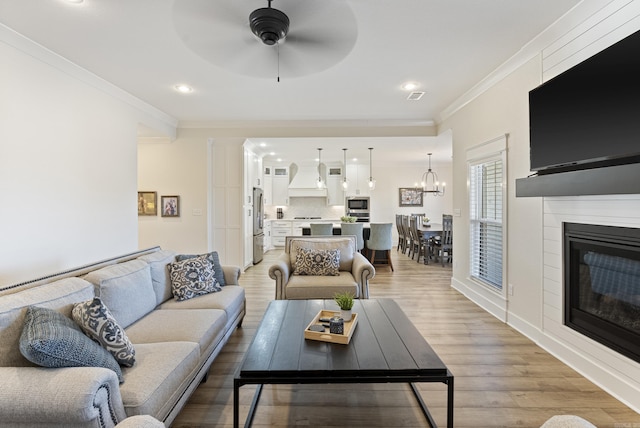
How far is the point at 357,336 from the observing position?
1958 millimetres

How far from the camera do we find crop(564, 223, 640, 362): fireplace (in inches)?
79.4

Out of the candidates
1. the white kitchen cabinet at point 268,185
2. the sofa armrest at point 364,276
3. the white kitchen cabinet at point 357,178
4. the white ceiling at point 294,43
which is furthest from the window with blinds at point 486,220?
the white kitchen cabinet at point 268,185

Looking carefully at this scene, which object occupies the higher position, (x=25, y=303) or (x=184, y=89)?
(x=184, y=89)

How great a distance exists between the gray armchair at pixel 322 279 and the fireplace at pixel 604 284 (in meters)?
1.75

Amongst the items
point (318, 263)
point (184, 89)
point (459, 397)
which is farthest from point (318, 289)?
point (184, 89)

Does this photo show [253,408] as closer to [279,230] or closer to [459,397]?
[459,397]

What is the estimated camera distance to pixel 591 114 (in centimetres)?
205

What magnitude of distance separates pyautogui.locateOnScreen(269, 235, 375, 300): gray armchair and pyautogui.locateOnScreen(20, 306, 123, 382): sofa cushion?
6.52 ft

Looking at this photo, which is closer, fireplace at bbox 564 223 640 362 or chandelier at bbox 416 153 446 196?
fireplace at bbox 564 223 640 362

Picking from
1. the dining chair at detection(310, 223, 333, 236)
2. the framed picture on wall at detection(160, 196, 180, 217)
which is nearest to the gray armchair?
the dining chair at detection(310, 223, 333, 236)

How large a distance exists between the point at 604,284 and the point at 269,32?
299 centimetres

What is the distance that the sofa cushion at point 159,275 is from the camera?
2684mm

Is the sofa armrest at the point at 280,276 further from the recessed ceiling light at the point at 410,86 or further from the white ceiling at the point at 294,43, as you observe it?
the recessed ceiling light at the point at 410,86

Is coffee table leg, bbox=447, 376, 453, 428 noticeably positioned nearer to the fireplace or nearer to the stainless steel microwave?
the fireplace
